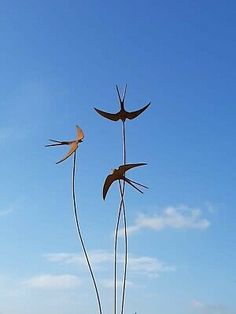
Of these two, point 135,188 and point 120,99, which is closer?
point 135,188

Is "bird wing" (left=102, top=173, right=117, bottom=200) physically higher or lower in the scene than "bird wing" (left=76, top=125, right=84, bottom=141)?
lower

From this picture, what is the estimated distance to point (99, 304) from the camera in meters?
6.95

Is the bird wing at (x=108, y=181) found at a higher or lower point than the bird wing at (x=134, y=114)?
lower

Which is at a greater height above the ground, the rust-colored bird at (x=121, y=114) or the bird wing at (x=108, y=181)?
the rust-colored bird at (x=121, y=114)

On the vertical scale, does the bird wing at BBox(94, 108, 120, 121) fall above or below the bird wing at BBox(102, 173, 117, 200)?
above

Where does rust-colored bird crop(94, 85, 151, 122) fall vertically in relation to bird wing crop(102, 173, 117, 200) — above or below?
above

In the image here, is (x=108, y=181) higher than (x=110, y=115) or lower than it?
lower

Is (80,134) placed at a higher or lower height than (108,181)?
higher

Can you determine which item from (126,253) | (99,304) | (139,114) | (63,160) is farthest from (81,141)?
(99,304)

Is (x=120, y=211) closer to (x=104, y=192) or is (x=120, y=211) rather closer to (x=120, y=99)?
(x=104, y=192)

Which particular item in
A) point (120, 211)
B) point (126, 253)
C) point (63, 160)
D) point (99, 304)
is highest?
point (63, 160)

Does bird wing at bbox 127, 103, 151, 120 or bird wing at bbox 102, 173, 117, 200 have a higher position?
bird wing at bbox 127, 103, 151, 120

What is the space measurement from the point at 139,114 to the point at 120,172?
882 millimetres

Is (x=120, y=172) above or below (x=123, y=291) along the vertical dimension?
above
